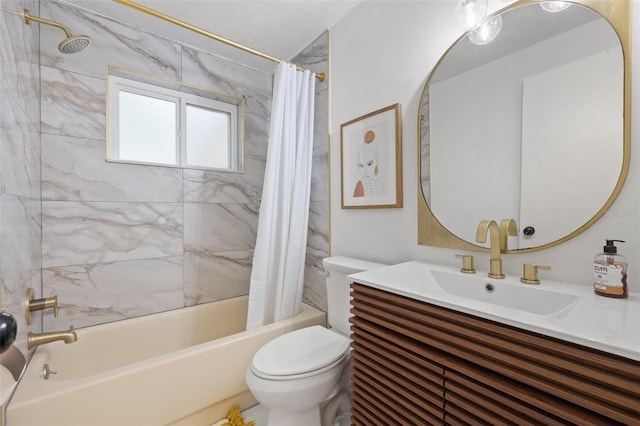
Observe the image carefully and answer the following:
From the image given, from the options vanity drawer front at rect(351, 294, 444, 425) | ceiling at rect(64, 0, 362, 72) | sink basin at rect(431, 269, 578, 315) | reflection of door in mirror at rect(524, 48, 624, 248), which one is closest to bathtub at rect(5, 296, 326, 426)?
vanity drawer front at rect(351, 294, 444, 425)

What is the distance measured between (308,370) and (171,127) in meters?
1.93

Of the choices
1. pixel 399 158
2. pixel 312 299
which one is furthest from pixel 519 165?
pixel 312 299

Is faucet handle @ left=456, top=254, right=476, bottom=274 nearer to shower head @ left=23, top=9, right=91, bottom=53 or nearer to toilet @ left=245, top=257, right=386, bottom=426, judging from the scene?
toilet @ left=245, top=257, right=386, bottom=426

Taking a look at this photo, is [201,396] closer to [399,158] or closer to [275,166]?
[275,166]

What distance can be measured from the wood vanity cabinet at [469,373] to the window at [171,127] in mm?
1716

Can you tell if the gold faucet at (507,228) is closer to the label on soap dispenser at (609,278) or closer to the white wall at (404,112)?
the white wall at (404,112)

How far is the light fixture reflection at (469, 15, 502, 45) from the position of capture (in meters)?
1.03

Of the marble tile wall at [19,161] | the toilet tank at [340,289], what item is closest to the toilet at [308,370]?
the toilet tank at [340,289]

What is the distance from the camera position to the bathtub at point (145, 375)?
103 centimetres

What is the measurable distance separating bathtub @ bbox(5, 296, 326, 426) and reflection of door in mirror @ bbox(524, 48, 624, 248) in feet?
4.48

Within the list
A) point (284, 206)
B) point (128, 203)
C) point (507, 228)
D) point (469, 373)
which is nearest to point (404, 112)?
point (507, 228)

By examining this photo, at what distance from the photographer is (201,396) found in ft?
4.26

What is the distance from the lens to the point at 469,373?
27.4 inches

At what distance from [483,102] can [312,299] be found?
1.59 metres
